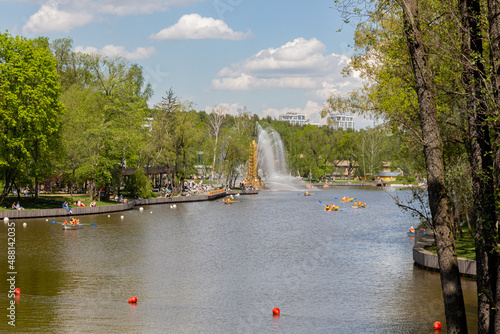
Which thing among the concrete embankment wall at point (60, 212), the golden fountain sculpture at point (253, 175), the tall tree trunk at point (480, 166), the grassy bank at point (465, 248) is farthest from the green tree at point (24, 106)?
the golden fountain sculpture at point (253, 175)

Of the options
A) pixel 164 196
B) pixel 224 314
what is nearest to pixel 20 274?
pixel 224 314

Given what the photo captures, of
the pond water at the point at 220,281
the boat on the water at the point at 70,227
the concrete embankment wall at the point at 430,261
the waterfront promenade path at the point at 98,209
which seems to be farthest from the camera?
the waterfront promenade path at the point at 98,209

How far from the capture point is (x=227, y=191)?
342 ft

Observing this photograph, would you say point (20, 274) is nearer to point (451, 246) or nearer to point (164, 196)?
point (451, 246)

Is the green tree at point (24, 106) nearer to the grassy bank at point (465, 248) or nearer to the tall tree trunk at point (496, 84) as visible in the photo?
the grassy bank at point (465, 248)

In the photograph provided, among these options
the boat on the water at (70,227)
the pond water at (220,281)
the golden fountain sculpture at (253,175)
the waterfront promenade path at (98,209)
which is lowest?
the pond water at (220,281)

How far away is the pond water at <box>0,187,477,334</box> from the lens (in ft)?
64.5

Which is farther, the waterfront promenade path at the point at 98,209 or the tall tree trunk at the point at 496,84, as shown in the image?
the waterfront promenade path at the point at 98,209

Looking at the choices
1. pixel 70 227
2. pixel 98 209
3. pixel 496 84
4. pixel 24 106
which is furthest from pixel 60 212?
pixel 496 84

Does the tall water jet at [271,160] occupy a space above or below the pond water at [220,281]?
above

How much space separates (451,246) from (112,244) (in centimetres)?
3036

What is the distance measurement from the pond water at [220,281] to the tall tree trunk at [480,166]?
700 centimetres

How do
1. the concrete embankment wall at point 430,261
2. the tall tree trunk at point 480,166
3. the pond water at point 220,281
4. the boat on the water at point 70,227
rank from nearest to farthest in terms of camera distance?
the tall tree trunk at point 480,166 < the pond water at point 220,281 < the concrete embankment wall at point 430,261 < the boat on the water at point 70,227

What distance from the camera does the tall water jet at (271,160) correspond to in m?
125
